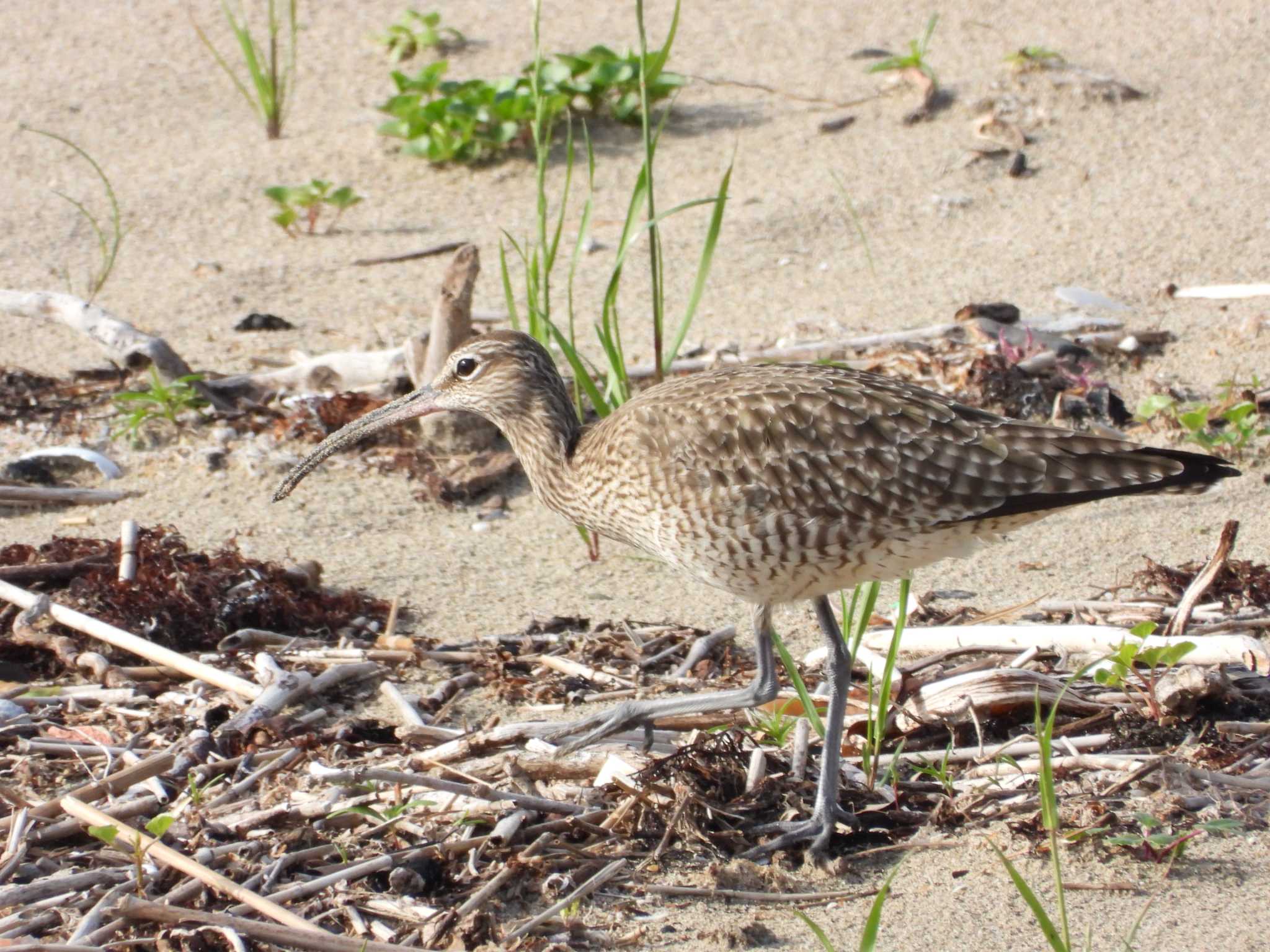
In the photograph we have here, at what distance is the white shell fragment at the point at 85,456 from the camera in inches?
271

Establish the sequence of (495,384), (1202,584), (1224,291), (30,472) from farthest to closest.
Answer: (1224,291)
(30,472)
(495,384)
(1202,584)

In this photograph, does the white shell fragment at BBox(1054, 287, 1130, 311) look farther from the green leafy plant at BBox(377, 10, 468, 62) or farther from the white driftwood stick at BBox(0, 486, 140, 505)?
the green leafy plant at BBox(377, 10, 468, 62)

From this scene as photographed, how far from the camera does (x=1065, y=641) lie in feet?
16.5

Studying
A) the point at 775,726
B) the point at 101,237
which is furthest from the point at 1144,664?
the point at 101,237

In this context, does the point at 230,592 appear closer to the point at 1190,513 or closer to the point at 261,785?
the point at 261,785

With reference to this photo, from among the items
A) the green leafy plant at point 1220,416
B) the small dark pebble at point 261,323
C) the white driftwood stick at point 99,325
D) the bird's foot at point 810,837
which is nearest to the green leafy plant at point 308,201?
the small dark pebble at point 261,323

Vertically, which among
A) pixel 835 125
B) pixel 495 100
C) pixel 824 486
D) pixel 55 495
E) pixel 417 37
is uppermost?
pixel 417 37

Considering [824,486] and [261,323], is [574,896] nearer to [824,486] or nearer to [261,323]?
[824,486]

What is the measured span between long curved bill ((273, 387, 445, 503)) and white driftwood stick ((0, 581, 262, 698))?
29.4 inches

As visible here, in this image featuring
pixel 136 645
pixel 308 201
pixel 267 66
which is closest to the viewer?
pixel 136 645

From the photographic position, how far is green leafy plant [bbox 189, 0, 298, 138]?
30.5ft

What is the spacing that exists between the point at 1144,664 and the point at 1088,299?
3566 mm

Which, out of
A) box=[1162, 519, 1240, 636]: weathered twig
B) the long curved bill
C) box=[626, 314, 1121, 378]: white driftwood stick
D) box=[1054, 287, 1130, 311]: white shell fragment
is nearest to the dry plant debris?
box=[1162, 519, 1240, 636]: weathered twig

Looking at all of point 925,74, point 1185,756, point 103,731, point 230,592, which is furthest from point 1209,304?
A: point 103,731
